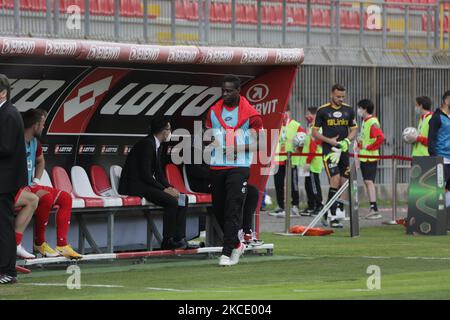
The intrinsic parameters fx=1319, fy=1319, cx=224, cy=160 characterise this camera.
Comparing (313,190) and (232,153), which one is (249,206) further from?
(313,190)

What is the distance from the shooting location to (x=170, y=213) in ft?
49.6

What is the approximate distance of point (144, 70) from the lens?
15.4m

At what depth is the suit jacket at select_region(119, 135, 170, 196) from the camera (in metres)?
15.1

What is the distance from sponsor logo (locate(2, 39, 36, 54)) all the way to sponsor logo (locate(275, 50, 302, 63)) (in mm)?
3557

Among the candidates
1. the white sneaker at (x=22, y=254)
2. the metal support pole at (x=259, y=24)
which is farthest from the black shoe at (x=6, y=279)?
the metal support pole at (x=259, y=24)

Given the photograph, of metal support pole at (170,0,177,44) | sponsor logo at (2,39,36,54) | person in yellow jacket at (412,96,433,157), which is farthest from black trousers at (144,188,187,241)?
metal support pole at (170,0,177,44)

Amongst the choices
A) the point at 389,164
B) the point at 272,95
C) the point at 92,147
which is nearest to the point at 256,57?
the point at 272,95

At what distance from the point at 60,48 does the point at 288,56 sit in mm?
3395

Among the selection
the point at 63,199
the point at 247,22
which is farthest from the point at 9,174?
the point at 247,22

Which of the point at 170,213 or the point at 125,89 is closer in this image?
the point at 170,213

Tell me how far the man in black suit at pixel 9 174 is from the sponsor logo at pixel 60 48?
1.09 metres

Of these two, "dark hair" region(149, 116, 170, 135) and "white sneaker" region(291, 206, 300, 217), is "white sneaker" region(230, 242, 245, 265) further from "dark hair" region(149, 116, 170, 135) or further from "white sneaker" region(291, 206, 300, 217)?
"white sneaker" region(291, 206, 300, 217)

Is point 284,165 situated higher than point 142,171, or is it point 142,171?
point 142,171

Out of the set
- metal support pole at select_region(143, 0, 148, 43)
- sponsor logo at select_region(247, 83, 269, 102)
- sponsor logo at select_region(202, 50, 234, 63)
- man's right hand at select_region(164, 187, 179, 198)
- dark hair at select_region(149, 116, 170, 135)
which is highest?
metal support pole at select_region(143, 0, 148, 43)
